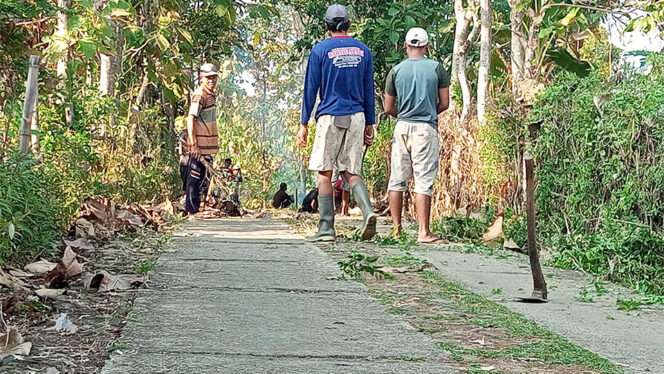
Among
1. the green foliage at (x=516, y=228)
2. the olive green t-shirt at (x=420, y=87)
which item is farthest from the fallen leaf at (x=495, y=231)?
the olive green t-shirt at (x=420, y=87)

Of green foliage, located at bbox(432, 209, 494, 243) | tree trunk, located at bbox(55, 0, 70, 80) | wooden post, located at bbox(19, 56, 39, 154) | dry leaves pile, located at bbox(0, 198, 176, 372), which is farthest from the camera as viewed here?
green foliage, located at bbox(432, 209, 494, 243)

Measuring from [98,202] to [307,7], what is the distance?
27.1 ft

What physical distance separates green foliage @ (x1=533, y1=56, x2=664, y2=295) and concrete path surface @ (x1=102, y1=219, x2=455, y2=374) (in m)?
1.59

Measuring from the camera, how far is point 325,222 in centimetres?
679

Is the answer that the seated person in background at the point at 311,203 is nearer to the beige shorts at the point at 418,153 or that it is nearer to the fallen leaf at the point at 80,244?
the beige shorts at the point at 418,153

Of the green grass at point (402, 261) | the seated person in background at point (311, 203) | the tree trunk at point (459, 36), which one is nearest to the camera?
the green grass at point (402, 261)

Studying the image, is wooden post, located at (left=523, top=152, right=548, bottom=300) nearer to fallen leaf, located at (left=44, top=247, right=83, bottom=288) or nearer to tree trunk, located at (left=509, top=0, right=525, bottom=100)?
fallen leaf, located at (left=44, top=247, right=83, bottom=288)

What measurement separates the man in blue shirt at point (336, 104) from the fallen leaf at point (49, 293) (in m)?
3.26

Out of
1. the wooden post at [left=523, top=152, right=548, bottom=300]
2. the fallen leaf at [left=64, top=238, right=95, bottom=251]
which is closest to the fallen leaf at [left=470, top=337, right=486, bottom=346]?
the wooden post at [left=523, top=152, right=548, bottom=300]

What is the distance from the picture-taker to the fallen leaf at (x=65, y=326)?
3052mm

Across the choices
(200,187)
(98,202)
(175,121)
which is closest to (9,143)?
(98,202)

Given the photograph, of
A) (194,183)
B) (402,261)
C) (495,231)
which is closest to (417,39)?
(495,231)

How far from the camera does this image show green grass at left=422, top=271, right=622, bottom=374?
288cm

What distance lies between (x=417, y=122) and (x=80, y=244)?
292cm
